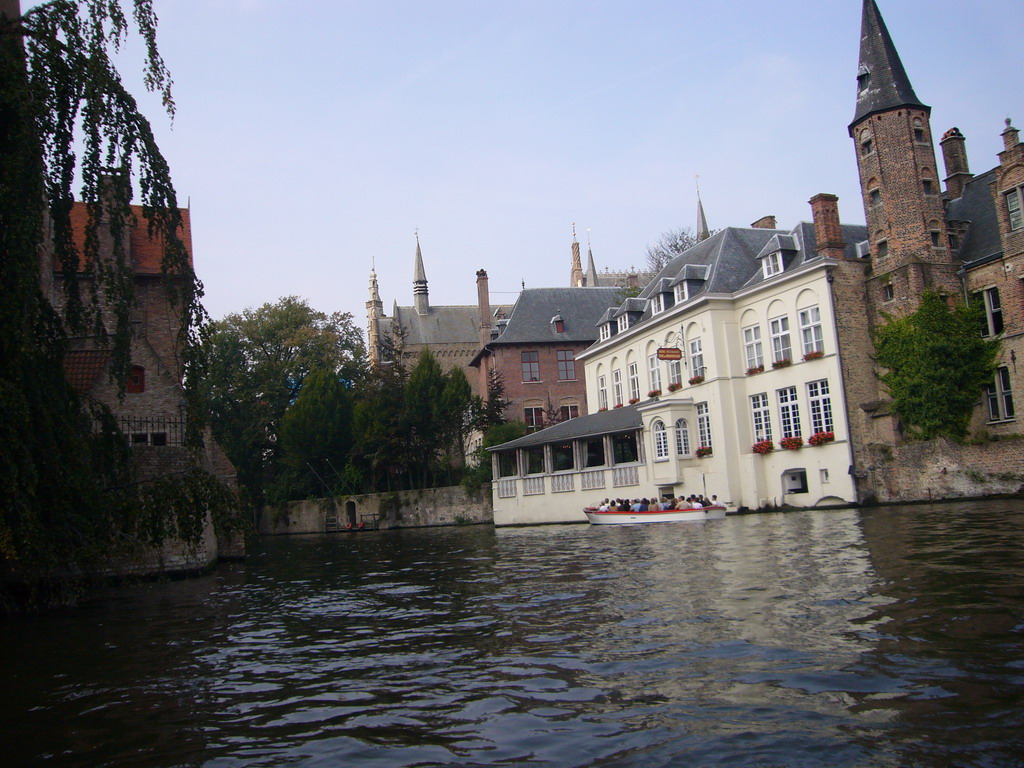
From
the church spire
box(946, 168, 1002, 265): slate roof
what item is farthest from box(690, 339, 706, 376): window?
the church spire

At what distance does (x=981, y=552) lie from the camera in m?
12.6

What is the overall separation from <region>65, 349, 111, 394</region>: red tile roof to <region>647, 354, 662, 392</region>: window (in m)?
23.0

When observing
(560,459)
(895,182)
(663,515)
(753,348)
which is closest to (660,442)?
(753,348)

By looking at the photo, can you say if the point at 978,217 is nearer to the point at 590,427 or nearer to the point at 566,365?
the point at 590,427

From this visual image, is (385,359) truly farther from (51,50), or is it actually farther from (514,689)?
(514,689)

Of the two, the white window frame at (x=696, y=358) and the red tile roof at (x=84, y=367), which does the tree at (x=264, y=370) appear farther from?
the red tile roof at (x=84, y=367)

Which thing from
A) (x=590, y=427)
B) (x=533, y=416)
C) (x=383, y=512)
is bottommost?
(x=383, y=512)

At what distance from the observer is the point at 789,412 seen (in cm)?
3108

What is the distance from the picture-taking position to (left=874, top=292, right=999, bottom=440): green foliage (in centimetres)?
2683

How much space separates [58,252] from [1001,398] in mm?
26676

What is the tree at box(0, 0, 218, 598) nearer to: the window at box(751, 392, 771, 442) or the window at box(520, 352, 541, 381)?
the window at box(751, 392, 771, 442)

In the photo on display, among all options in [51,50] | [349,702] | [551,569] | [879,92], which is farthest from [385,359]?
[349,702]

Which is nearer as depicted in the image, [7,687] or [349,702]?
[349,702]

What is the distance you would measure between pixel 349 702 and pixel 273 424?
52482 millimetres
